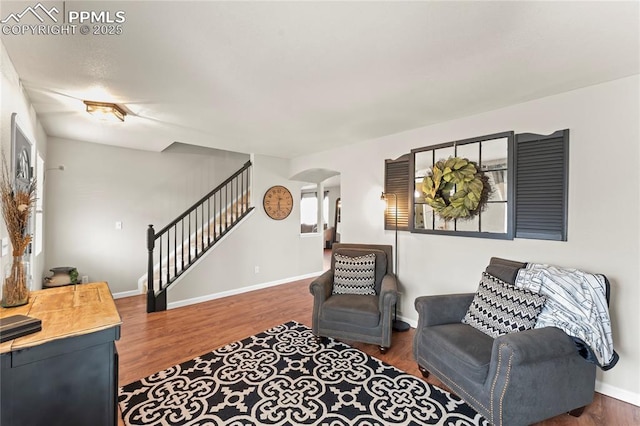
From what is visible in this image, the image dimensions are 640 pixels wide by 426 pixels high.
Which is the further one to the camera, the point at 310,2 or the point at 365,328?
the point at 365,328

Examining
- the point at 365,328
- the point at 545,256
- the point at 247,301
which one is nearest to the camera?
the point at 545,256

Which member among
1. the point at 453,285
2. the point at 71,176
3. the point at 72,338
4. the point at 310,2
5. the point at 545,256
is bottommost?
the point at 453,285

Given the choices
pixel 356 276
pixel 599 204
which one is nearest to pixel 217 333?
pixel 356 276

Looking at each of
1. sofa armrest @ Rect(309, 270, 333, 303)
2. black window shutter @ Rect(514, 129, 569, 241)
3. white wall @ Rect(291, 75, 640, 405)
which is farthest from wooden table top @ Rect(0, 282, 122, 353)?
black window shutter @ Rect(514, 129, 569, 241)

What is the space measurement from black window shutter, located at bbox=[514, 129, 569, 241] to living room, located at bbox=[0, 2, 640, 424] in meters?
0.07

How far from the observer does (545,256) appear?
2406 millimetres

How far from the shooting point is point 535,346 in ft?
5.36

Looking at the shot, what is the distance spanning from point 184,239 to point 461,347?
4739 millimetres

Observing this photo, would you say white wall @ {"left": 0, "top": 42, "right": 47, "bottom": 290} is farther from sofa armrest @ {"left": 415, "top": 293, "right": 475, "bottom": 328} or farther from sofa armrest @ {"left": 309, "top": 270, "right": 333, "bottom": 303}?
sofa armrest @ {"left": 415, "top": 293, "right": 475, "bottom": 328}

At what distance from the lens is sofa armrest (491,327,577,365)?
1.59 metres

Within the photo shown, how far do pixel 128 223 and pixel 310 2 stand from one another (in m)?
4.57

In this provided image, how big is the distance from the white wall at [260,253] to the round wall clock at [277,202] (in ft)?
0.27

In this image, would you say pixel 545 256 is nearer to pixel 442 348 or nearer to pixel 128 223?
pixel 442 348

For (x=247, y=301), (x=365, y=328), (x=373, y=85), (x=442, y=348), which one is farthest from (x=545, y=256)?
(x=247, y=301)
